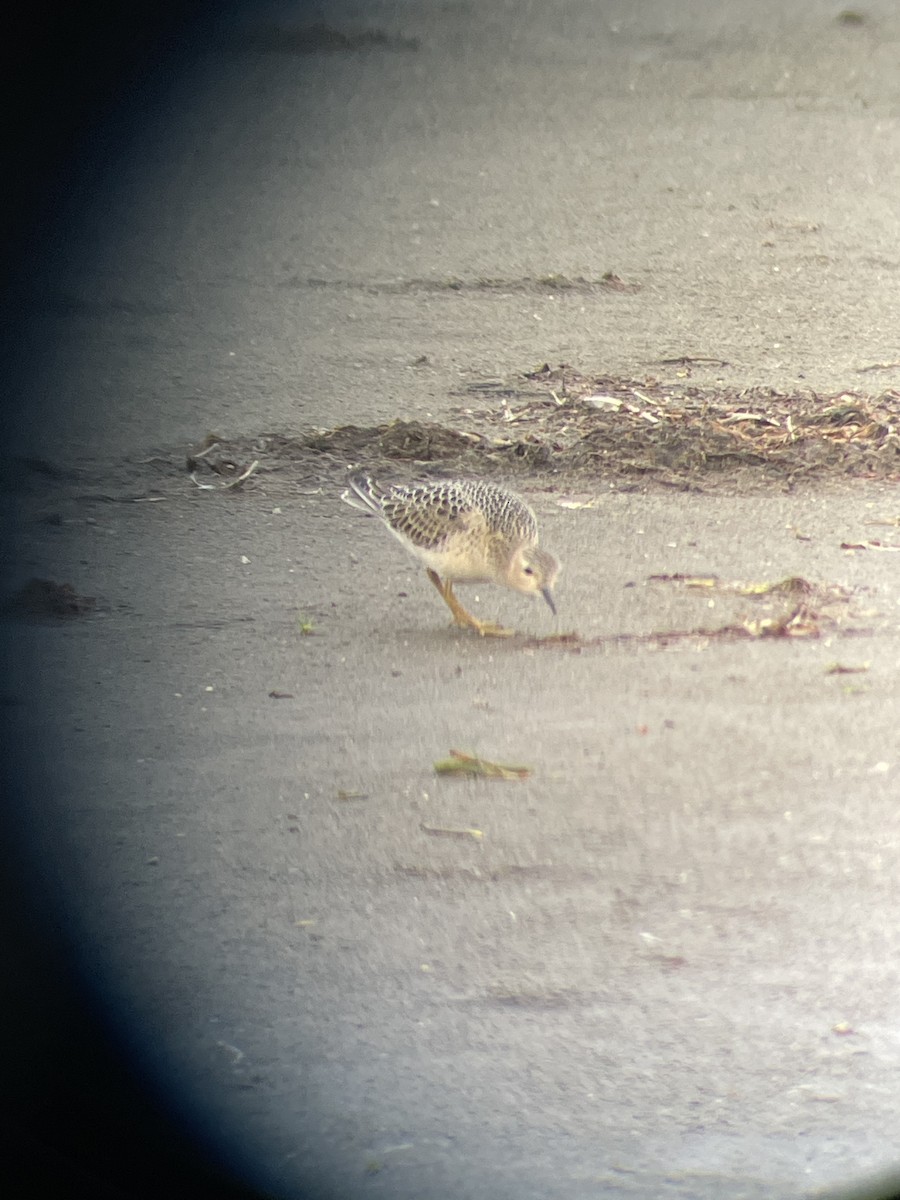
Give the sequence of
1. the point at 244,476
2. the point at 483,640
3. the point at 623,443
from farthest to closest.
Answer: the point at 623,443 → the point at 244,476 → the point at 483,640

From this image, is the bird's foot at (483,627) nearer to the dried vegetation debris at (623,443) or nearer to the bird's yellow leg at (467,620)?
the bird's yellow leg at (467,620)

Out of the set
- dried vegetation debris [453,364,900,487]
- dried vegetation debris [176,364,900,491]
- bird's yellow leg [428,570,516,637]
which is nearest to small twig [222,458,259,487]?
dried vegetation debris [176,364,900,491]

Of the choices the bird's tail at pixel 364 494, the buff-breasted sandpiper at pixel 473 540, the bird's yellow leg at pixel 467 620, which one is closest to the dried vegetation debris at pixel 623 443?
the bird's tail at pixel 364 494

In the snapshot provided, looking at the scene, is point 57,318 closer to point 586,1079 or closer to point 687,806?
point 687,806

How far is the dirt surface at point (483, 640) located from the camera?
274cm

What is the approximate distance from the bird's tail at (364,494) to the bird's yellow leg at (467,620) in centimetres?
42

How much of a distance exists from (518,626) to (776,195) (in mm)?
5421

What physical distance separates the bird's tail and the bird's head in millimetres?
613

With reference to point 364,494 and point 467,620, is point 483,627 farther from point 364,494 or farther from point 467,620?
point 364,494

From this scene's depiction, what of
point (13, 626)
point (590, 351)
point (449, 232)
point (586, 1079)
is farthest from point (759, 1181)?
point (449, 232)

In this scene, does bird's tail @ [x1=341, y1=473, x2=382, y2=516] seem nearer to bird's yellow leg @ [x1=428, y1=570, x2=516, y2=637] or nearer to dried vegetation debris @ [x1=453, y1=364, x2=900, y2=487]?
bird's yellow leg @ [x1=428, y1=570, x2=516, y2=637]

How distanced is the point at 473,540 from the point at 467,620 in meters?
0.26

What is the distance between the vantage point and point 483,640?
16.1ft

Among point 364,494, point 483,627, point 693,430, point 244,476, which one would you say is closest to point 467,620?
point 483,627
